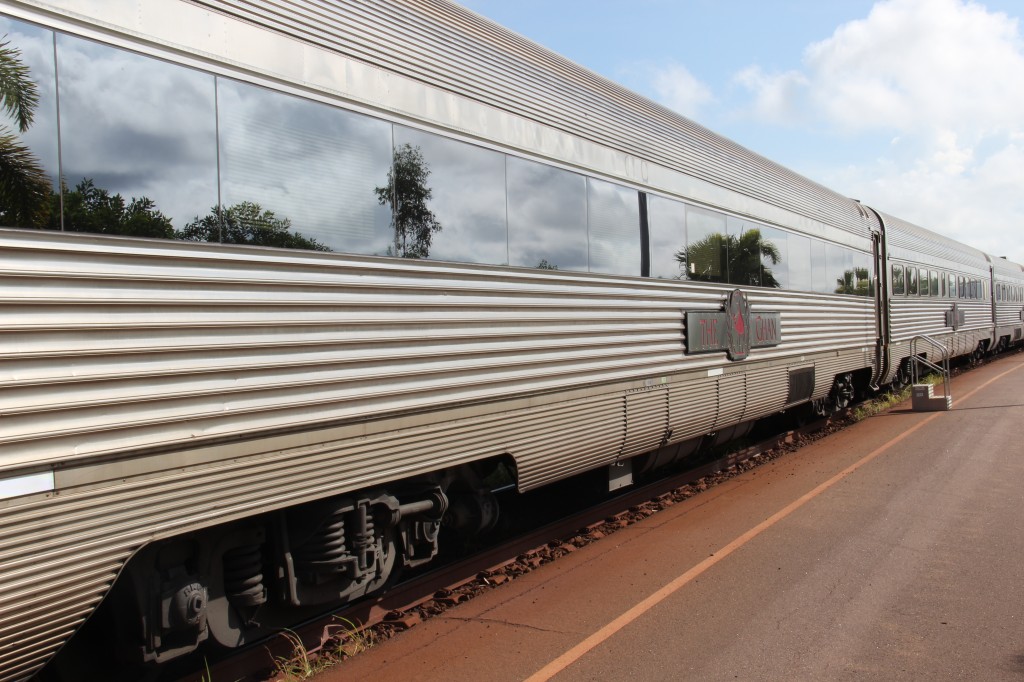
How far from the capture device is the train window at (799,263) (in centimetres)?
977

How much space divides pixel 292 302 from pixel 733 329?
5542mm

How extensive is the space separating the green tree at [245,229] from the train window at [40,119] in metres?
0.51

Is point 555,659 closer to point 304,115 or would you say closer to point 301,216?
point 301,216

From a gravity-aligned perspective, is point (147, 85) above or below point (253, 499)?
above

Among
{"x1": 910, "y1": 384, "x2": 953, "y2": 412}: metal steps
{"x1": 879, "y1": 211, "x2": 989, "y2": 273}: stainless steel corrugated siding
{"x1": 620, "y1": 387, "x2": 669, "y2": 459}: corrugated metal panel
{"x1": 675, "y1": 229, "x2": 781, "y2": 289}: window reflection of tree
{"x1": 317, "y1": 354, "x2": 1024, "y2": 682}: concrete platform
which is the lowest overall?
{"x1": 317, "y1": 354, "x2": 1024, "y2": 682}: concrete platform

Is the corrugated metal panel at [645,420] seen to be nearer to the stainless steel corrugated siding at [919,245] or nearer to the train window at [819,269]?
the train window at [819,269]

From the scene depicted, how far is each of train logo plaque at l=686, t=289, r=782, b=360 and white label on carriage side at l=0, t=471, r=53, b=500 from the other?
5.61 m

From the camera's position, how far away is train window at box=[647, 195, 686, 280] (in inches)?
275

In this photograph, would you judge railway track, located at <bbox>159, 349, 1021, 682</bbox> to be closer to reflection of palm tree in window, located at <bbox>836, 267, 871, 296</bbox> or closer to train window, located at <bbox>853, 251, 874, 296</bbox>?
reflection of palm tree in window, located at <bbox>836, 267, 871, 296</bbox>

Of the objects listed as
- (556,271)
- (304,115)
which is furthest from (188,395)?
(556,271)

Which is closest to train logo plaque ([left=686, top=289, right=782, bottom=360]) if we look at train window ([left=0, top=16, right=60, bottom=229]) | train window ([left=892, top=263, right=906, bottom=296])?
train window ([left=0, top=16, right=60, bottom=229])

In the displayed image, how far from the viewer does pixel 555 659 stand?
4160 millimetres

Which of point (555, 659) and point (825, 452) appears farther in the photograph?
point (825, 452)

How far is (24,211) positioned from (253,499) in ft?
4.94
